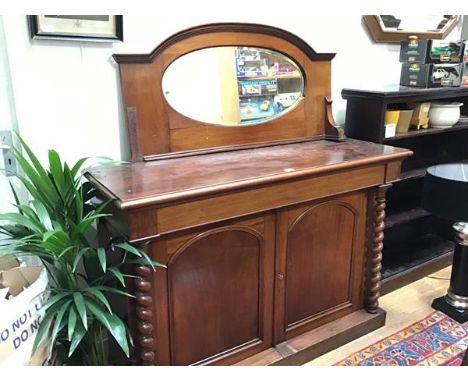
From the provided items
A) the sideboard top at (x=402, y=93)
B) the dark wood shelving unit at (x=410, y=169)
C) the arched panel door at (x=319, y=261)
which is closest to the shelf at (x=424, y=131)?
the dark wood shelving unit at (x=410, y=169)

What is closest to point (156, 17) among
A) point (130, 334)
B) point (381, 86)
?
point (130, 334)

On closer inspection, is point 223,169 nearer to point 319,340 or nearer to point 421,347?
point 319,340

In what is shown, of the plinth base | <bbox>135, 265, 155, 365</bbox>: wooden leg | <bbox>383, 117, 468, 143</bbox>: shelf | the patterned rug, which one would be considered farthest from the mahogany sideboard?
the plinth base

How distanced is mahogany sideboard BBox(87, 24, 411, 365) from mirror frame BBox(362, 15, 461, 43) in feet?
1.64

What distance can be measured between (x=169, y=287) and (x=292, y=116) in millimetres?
1025

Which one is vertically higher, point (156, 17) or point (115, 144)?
point (156, 17)

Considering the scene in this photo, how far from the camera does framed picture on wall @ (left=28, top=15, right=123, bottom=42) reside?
143 cm

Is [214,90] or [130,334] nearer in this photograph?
[130,334]

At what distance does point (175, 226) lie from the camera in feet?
4.43

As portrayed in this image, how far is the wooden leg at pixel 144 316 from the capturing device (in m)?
1.34

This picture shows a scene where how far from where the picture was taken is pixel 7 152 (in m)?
1.53

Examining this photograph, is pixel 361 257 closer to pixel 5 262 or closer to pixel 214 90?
pixel 214 90

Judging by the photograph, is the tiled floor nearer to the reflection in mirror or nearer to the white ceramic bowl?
the white ceramic bowl

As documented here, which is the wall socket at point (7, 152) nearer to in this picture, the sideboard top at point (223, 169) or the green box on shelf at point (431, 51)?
the sideboard top at point (223, 169)
